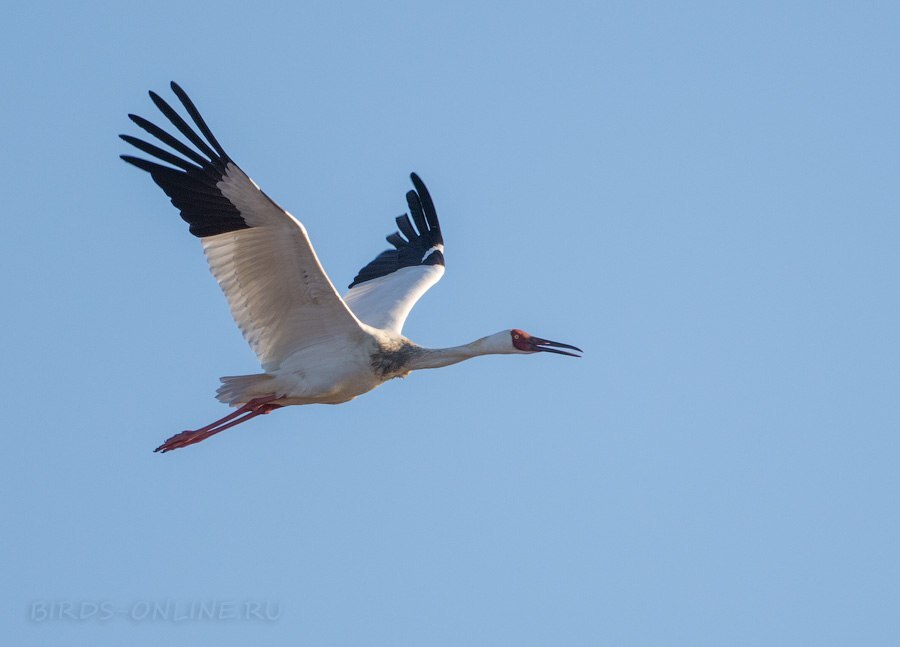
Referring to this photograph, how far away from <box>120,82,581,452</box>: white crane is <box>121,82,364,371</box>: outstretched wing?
0.01 meters

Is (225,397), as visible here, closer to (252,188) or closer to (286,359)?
(286,359)

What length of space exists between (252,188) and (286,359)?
250 centimetres

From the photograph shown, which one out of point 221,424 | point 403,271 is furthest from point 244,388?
point 403,271

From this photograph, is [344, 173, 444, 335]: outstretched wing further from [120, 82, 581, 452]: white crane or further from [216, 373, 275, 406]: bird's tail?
[216, 373, 275, 406]: bird's tail

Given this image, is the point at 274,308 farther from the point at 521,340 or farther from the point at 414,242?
the point at 414,242

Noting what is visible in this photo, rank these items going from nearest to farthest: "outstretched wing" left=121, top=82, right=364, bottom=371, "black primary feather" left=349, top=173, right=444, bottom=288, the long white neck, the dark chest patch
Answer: "outstretched wing" left=121, top=82, right=364, bottom=371 < the dark chest patch < the long white neck < "black primary feather" left=349, top=173, right=444, bottom=288

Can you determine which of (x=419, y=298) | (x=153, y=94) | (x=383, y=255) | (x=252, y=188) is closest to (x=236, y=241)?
(x=252, y=188)

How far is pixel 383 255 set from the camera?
20594 mm

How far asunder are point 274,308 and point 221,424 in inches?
66.3

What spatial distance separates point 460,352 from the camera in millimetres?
16688

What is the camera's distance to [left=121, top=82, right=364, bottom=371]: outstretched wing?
14812 mm

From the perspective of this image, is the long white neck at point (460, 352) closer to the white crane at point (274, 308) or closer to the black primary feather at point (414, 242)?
the white crane at point (274, 308)

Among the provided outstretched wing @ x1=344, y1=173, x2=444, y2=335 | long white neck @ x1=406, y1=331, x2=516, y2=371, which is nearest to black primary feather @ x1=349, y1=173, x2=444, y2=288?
outstretched wing @ x1=344, y1=173, x2=444, y2=335

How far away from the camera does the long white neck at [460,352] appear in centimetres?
1656
